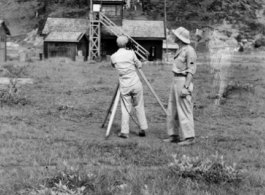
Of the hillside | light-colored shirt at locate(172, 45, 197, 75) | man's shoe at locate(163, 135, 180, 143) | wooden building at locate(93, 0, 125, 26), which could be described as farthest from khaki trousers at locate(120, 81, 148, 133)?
Result: the hillside

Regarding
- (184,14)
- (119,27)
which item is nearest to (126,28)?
(119,27)

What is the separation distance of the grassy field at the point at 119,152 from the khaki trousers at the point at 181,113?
13.6 inches

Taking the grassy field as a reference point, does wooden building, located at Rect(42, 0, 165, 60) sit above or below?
below

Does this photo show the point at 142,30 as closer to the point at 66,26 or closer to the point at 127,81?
the point at 66,26

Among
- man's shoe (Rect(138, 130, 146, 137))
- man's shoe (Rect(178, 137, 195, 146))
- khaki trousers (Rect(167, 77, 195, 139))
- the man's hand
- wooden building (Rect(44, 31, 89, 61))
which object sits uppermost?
the man's hand

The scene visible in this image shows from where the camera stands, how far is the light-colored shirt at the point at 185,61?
23.9 feet

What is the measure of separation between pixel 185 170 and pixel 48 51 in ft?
114

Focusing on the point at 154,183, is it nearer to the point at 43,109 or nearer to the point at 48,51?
the point at 43,109

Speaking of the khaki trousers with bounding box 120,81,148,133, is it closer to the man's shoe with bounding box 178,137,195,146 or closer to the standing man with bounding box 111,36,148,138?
the standing man with bounding box 111,36,148,138

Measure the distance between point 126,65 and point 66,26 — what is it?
3452 centimetres

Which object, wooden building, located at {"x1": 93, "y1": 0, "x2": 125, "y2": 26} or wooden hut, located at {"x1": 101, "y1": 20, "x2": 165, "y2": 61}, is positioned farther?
wooden building, located at {"x1": 93, "y1": 0, "x2": 125, "y2": 26}

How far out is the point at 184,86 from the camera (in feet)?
24.0

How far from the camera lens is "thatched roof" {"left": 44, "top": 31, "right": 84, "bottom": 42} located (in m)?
37.8

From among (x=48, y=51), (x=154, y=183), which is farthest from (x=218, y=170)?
(x=48, y=51)
